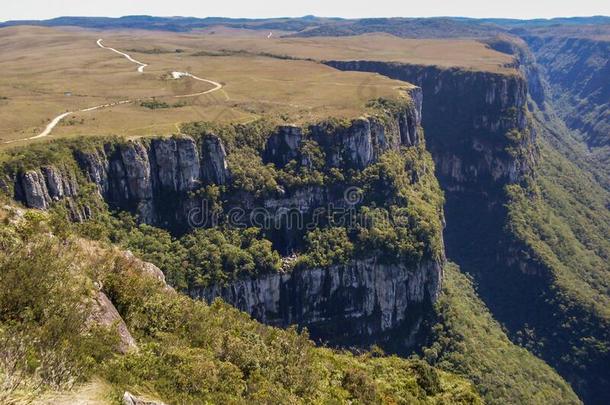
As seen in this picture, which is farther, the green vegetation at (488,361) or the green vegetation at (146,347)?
the green vegetation at (488,361)

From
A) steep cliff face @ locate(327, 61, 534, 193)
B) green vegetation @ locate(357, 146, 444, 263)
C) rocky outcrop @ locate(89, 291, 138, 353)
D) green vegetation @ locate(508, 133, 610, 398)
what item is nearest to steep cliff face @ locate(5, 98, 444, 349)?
green vegetation @ locate(357, 146, 444, 263)

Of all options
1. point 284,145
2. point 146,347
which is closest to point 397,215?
point 284,145

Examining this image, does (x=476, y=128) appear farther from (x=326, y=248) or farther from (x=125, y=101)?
(x=125, y=101)

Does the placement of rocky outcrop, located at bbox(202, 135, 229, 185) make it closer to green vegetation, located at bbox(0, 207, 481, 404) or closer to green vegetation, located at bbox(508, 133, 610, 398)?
green vegetation, located at bbox(0, 207, 481, 404)

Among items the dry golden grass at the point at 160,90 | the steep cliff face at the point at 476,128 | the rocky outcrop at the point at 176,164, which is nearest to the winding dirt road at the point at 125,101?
the dry golden grass at the point at 160,90

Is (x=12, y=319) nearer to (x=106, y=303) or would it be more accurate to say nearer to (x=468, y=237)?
(x=106, y=303)

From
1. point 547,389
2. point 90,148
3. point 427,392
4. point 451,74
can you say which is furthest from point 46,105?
point 451,74

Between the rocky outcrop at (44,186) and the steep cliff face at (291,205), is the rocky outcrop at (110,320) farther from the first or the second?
the steep cliff face at (291,205)
